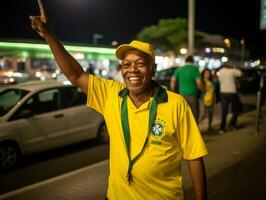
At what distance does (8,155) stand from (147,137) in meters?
5.30

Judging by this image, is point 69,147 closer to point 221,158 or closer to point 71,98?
point 71,98

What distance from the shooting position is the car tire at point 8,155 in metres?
6.89

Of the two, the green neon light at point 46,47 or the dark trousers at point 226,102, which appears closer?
the dark trousers at point 226,102

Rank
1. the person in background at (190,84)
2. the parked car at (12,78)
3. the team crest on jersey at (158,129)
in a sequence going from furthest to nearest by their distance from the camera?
the parked car at (12,78)
the person in background at (190,84)
the team crest on jersey at (158,129)

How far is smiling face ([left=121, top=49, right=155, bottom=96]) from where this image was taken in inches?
94.9

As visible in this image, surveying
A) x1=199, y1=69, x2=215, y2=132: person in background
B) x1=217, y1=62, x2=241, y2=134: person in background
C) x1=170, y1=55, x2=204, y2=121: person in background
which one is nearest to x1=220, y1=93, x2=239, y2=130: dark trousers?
x1=217, y1=62, x2=241, y2=134: person in background

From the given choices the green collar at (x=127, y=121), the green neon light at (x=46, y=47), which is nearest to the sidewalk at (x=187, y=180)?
the green collar at (x=127, y=121)

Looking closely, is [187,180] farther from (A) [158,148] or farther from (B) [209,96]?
(B) [209,96]

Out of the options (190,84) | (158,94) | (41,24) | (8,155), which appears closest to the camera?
(158,94)

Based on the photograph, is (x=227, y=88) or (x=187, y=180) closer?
(x=187, y=180)

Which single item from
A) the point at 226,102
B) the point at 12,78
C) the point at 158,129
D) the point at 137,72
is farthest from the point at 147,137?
the point at 12,78

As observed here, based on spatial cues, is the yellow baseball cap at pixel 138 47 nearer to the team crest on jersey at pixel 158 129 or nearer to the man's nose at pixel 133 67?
the man's nose at pixel 133 67

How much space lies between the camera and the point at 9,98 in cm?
775

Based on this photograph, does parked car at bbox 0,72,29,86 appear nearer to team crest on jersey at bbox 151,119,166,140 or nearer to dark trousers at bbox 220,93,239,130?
dark trousers at bbox 220,93,239,130
